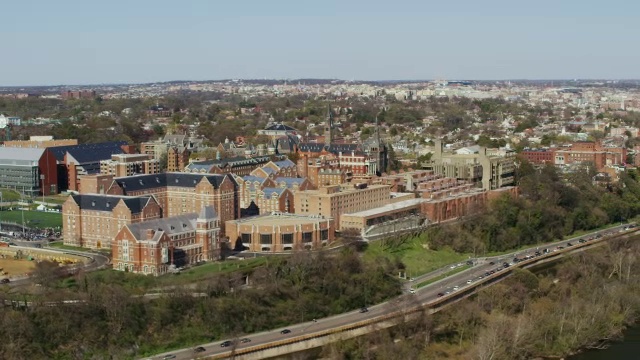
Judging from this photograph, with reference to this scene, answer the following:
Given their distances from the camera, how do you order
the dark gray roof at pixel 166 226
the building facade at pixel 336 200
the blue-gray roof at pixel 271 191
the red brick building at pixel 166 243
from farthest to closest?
the blue-gray roof at pixel 271 191, the building facade at pixel 336 200, the dark gray roof at pixel 166 226, the red brick building at pixel 166 243

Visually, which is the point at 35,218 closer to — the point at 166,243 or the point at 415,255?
the point at 166,243

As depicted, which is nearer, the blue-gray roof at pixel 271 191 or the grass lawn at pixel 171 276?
the grass lawn at pixel 171 276

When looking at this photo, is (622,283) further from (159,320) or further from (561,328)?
(159,320)

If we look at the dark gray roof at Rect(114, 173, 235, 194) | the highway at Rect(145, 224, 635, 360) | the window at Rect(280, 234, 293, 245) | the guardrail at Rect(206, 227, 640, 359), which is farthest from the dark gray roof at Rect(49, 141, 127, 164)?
the guardrail at Rect(206, 227, 640, 359)

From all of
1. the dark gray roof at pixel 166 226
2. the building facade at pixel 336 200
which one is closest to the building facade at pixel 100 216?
the dark gray roof at pixel 166 226

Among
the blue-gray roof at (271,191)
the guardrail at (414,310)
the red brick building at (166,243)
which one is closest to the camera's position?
the guardrail at (414,310)

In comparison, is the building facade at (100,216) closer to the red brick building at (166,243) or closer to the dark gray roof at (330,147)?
the red brick building at (166,243)

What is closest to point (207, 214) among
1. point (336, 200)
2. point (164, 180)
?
point (164, 180)
